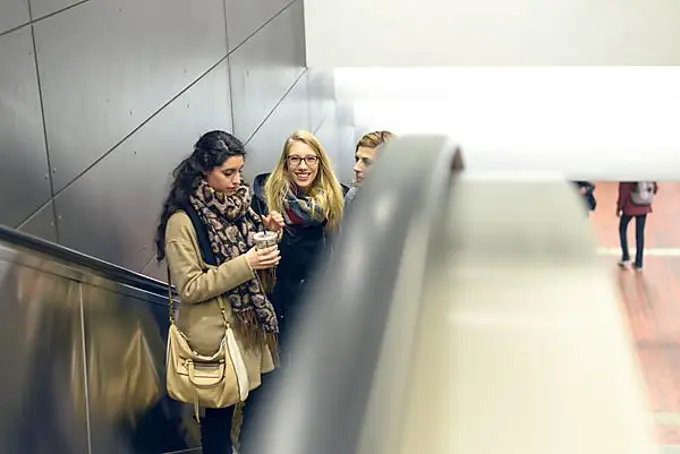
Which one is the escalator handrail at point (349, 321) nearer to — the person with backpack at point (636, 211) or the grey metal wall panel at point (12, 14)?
the grey metal wall panel at point (12, 14)

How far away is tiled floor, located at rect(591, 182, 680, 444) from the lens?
23.9 feet

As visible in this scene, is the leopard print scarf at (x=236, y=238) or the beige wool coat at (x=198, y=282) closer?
the beige wool coat at (x=198, y=282)

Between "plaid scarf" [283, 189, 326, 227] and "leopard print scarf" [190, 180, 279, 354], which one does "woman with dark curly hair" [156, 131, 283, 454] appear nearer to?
"leopard print scarf" [190, 180, 279, 354]

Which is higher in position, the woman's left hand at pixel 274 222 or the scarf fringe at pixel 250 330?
the woman's left hand at pixel 274 222

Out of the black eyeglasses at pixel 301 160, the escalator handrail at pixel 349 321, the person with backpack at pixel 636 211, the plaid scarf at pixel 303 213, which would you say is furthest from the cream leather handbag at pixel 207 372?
the person with backpack at pixel 636 211

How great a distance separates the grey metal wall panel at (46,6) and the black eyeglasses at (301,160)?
4.01 ft

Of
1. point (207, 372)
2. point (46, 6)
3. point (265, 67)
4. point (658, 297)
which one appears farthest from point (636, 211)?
point (46, 6)

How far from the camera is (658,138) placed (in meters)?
11.7

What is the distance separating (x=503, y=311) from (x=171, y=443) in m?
2.95

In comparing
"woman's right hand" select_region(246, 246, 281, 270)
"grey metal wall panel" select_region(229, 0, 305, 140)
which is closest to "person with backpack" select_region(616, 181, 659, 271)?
"grey metal wall panel" select_region(229, 0, 305, 140)

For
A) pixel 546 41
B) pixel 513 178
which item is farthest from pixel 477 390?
pixel 546 41

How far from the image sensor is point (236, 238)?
12.8 ft

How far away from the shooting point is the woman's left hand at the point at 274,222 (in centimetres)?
434

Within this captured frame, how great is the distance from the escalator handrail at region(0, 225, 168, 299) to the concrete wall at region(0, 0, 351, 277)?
22cm
